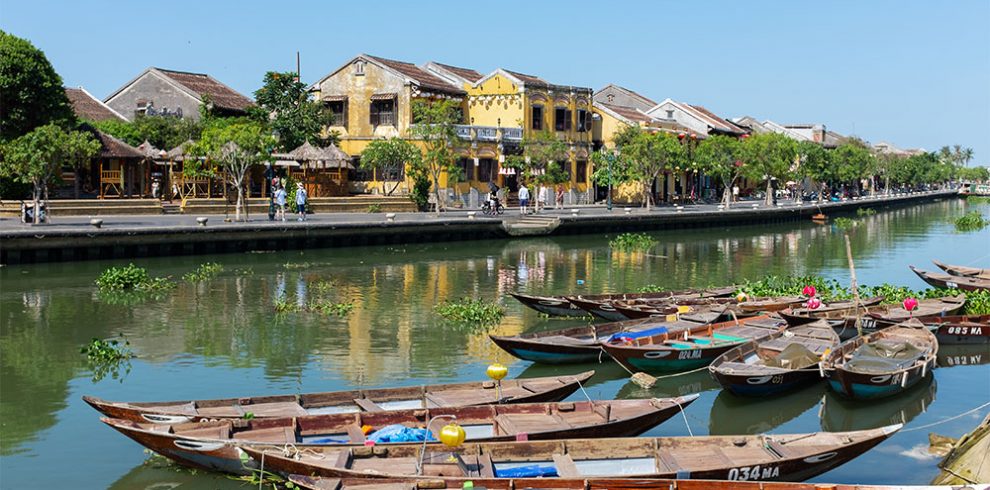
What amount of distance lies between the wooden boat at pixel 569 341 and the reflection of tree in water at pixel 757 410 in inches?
109

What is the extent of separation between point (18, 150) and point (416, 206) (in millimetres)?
23656

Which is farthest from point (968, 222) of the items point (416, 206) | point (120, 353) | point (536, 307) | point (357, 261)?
point (120, 353)

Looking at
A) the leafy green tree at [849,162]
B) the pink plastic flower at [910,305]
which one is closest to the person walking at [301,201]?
the pink plastic flower at [910,305]

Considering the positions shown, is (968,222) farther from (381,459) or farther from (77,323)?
(381,459)

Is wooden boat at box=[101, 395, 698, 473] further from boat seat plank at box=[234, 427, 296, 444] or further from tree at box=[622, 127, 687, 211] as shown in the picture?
tree at box=[622, 127, 687, 211]

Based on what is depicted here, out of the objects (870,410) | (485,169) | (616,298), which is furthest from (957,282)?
(485,169)

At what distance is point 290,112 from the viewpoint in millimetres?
56938

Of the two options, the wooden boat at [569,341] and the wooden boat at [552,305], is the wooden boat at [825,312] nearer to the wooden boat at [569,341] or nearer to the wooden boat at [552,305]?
the wooden boat at [569,341]

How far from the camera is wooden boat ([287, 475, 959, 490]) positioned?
10.9m

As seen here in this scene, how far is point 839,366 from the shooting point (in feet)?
55.3

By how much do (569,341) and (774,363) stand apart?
3961 mm

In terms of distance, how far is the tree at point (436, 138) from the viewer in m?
52.2

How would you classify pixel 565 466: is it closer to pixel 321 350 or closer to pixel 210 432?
pixel 210 432

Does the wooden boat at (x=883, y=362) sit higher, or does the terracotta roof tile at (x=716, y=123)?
the terracotta roof tile at (x=716, y=123)
